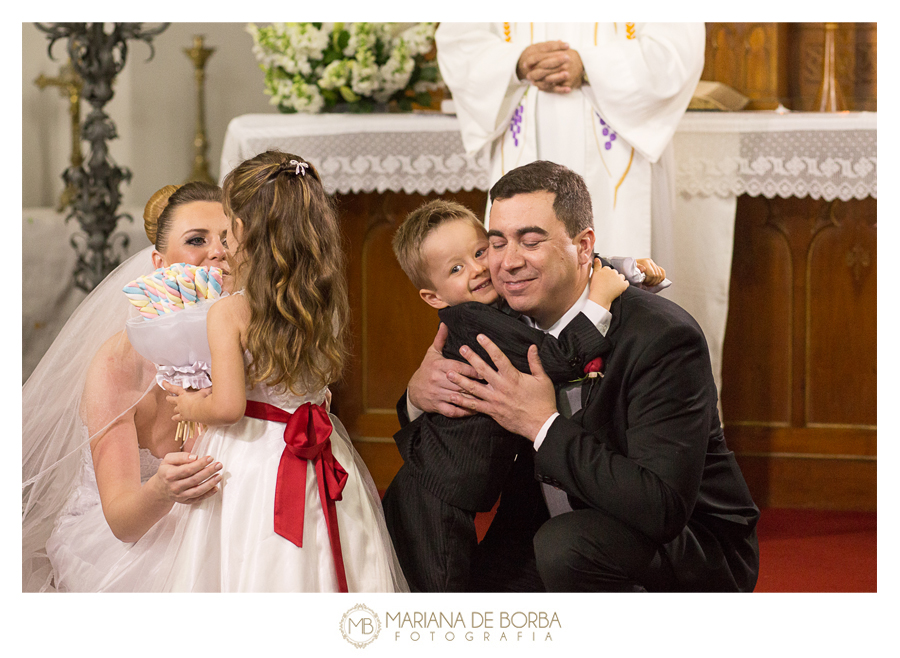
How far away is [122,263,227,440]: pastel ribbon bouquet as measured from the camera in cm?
185

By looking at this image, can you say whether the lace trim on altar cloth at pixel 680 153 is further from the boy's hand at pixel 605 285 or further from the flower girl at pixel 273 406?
the flower girl at pixel 273 406

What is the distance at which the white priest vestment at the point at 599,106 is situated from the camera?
2.64 m

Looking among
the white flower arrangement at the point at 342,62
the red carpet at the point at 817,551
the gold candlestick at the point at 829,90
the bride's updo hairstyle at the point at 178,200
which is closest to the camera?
the bride's updo hairstyle at the point at 178,200

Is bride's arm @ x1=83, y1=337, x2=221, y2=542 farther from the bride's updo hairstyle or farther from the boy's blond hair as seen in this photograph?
the boy's blond hair

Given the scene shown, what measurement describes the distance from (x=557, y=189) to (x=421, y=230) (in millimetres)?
356

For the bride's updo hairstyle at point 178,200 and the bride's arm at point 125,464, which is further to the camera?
the bride's updo hairstyle at point 178,200

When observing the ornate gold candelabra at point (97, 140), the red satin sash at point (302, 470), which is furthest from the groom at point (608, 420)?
the ornate gold candelabra at point (97, 140)

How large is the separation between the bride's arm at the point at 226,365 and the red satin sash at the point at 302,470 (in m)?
0.09

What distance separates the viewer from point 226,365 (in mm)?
1775

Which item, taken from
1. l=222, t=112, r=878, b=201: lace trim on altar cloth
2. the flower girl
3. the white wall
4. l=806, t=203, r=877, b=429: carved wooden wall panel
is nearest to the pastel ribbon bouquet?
the flower girl

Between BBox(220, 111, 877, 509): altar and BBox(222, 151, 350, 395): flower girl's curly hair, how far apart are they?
1.25 meters
